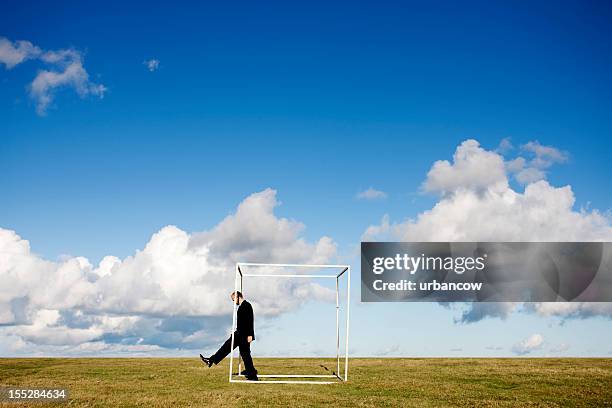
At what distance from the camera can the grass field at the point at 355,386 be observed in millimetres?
14227

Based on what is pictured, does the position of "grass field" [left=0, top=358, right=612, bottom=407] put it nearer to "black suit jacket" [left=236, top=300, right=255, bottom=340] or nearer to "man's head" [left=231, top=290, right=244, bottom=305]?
"black suit jacket" [left=236, top=300, right=255, bottom=340]

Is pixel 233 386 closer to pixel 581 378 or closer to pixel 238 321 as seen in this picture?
pixel 238 321

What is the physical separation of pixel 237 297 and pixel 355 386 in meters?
4.46

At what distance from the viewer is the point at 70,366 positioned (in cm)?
2519

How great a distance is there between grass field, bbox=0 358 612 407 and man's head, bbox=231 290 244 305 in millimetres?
2499

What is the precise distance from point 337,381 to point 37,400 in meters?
8.82

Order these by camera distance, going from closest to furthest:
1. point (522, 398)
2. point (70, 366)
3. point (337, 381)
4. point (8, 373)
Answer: point (522, 398)
point (337, 381)
point (8, 373)
point (70, 366)

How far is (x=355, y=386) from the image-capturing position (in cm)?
1717

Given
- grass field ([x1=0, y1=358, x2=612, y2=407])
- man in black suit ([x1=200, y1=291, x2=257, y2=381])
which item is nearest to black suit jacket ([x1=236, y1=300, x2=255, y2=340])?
man in black suit ([x1=200, y1=291, x2=257, y2=381])

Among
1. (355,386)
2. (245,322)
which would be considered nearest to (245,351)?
(245,322)

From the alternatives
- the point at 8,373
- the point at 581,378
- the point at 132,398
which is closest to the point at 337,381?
the point at 132,398

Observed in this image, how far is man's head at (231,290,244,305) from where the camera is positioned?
1736 cm

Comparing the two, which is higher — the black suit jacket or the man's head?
the man's head

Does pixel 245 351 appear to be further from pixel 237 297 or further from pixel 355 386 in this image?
pixel 355 386
